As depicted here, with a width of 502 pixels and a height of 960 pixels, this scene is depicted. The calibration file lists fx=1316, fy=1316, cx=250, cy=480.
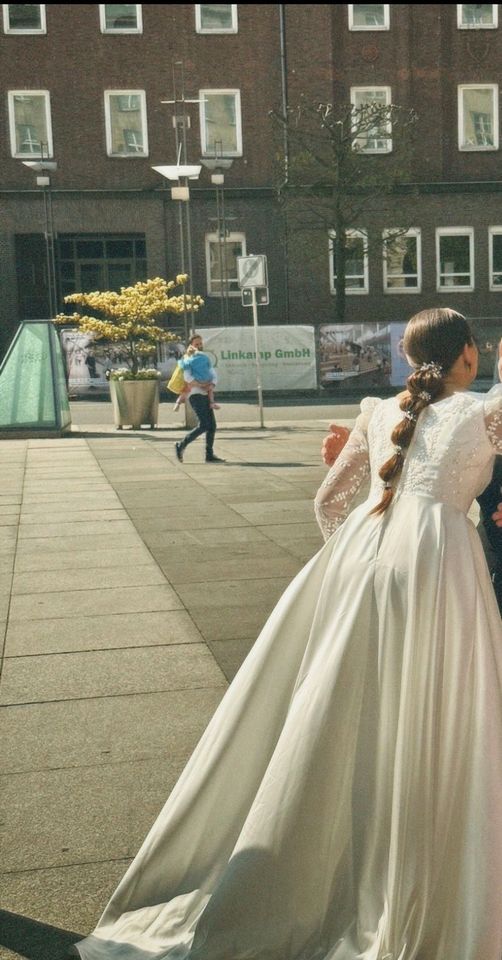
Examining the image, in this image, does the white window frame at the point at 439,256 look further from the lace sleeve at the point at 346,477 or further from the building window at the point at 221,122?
the lace sleeve at the point at 346,477

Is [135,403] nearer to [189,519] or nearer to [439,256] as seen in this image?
[189,519]

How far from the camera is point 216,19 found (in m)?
39.1

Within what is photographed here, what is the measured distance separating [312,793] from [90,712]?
2.42m

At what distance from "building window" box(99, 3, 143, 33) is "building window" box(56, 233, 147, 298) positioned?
5957 millimetres

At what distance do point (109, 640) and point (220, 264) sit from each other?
33.5m

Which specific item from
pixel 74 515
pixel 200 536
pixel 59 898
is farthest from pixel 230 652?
pixel 74 515

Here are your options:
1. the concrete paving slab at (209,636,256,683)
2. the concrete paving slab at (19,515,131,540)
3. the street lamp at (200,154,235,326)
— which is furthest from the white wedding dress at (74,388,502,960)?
the street lamp at (200,154,235,326)

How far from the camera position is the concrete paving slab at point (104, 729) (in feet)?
15.8

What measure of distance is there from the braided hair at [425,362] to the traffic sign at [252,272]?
18.1 m

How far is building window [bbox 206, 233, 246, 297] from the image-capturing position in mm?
39406

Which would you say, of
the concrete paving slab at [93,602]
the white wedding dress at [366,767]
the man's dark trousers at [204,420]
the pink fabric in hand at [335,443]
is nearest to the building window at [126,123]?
the man's dark trousers at [204,420]

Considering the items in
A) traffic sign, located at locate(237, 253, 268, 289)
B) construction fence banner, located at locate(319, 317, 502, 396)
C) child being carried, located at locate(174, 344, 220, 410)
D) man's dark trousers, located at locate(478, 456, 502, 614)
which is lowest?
construction fence banner, located at locate(319, 317, 502, 396)

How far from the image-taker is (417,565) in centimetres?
308

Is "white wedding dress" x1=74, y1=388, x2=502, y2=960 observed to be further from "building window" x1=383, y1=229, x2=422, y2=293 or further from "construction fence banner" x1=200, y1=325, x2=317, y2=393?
"building window" x1=383, y1=229, x2=422, y2=293
